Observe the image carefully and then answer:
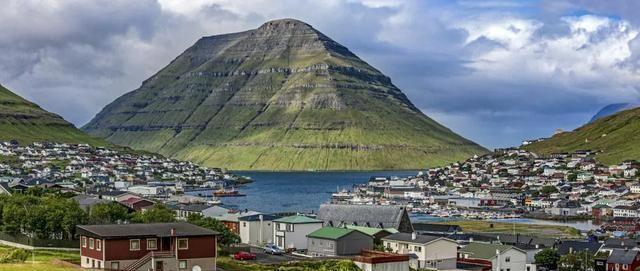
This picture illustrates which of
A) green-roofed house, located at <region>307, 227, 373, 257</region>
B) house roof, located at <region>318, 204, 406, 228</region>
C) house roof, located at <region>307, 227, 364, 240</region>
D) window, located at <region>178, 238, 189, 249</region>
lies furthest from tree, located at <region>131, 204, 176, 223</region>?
house roof, located at <region>318, 204, 406, 228</region>

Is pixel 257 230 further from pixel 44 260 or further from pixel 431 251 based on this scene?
pixel 44 260

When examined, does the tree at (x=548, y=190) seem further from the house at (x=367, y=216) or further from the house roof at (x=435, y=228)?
the house at (x=367, y=216)

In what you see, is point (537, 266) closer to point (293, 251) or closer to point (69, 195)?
point (293, 251)

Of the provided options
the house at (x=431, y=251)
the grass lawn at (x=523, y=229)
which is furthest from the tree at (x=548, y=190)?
the house at (x=431, y=251)

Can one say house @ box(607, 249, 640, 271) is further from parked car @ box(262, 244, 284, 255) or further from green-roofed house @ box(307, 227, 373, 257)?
parked car @ box(262, 244, 284, 255)

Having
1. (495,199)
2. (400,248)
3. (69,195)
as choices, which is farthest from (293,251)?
(495,199)
